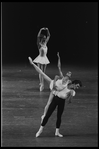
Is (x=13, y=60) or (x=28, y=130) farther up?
(x=13, y=60)

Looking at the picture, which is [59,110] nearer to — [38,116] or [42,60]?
[38,116]

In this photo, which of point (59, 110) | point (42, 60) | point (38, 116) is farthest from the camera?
point (42, 60)

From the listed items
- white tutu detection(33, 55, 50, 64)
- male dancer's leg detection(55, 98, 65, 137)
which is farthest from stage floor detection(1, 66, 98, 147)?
white tutu detection(33, 55, 50, 64)

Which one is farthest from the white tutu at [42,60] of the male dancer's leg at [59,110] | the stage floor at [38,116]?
the male dancer's leg at [59,110]

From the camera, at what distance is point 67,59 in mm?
22344

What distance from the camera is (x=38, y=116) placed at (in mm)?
11500

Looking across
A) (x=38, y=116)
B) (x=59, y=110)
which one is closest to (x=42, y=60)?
(x=38, y=116)

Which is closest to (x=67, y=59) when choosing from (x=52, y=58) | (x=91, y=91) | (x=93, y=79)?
(x=52, y=58)

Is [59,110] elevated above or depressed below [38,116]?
above

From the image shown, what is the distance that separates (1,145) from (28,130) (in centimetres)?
109

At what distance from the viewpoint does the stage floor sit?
9719 millimetres

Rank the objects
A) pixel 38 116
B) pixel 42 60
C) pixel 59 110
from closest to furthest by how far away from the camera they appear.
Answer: pixel 59 110, pixel 38 116, pixel 42 60

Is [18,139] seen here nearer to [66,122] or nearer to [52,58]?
[66,122]

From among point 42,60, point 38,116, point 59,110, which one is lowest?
point 38,116
